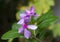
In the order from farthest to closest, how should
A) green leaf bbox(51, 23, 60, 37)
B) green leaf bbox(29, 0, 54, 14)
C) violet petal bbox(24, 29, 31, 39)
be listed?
green leaf bbox(51, 23, 60, 37), green leaf bbox(29, 0, 54, 14), violet petal bbox(24, 29, 31, 39)

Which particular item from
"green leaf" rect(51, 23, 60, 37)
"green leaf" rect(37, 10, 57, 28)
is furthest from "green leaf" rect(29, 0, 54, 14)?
"green leaf" rect(37, 10, 57, 28)

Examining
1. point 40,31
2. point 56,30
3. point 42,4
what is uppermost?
point 40,31

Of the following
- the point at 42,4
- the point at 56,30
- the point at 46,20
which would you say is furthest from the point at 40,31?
the point at 56,30

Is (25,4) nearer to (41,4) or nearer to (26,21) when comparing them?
(41,4)

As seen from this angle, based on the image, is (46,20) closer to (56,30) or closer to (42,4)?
(42,4)

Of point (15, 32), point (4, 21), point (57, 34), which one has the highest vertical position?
point (15, 32)

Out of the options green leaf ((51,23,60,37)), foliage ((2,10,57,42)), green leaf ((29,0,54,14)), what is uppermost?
foliage ((2,10,57,42))

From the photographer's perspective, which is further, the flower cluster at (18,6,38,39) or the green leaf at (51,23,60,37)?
the green leaf at (51,23,60,37)

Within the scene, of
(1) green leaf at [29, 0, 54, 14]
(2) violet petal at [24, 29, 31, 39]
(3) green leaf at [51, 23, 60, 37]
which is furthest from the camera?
(3) green leaf at [51, 23, 60, 37]

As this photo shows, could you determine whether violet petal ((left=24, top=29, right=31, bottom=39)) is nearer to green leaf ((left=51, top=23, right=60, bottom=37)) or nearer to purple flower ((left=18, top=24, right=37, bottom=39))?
purple flower ((left=18, top=24, right=37, bottom=39))

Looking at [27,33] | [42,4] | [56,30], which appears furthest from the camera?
[56,30]

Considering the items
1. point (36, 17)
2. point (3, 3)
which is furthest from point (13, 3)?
point (36, 17)
